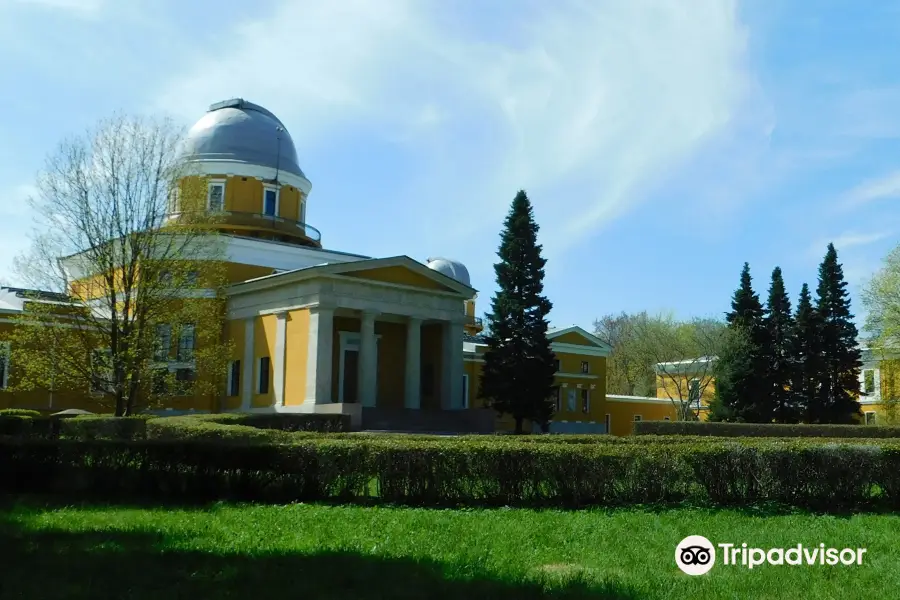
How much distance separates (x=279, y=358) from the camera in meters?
33.8

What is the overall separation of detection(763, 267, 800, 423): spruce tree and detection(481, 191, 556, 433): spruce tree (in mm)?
14373

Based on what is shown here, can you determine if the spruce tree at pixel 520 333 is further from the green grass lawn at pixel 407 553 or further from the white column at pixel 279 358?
the green grass lawn at pixel 407 553

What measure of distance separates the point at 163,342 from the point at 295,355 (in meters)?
6.36

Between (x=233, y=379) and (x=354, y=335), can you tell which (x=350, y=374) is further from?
(x=233, y=379)

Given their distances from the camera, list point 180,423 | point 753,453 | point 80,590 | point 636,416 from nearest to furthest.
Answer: point 80,590, point 753,453, point 180,423, point 636,416

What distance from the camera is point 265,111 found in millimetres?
42500

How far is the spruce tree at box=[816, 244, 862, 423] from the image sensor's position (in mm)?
46281

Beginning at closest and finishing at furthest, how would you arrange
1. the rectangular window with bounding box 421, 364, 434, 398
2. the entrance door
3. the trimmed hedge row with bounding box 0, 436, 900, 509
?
the trimmed hedge row with bounding box 0, 436, 900, 509, the entrance door, the rectangular window with bounding box 421, 364, 434, 398

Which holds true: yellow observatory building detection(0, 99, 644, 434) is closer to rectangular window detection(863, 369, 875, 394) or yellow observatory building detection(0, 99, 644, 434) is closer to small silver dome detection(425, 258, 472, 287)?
small silver dome detection(425, 258, 472, 287)

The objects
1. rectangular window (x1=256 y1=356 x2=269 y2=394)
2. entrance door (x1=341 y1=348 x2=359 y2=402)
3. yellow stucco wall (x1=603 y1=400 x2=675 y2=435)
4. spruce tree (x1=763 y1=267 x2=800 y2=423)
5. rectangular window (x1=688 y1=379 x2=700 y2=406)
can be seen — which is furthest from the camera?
rectangular window (x1=688 y1=379 x2=700 y2=406)

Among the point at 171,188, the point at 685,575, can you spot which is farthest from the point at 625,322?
the point at 685,575

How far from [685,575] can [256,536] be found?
14.1 feet

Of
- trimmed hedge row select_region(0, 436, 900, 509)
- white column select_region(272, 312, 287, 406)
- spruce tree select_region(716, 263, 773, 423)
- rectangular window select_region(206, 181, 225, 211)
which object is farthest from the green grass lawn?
spruce tree select_region(716, 263, 773, 423)

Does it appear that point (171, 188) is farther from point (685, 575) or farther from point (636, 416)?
point (636, 416)
